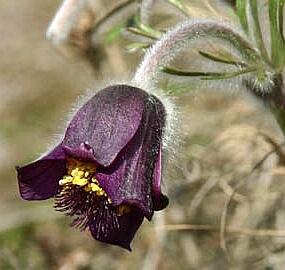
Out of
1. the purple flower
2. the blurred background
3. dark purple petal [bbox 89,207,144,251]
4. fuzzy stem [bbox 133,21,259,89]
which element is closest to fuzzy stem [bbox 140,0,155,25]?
the blurred background

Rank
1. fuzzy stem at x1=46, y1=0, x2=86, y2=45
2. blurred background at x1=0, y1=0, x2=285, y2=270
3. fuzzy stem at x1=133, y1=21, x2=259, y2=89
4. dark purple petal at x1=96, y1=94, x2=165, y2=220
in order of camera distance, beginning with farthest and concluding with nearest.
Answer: blurred background at x1=0, y1=0, x2=285, y2=270
fuzzy stem at x1=46, y1=0, x2=86, y2=45
fuzzy stem at x1=133, y1=21, x2=259, y2=89
dark purple petal at x1=96, y1=94, x2=165, y2=220

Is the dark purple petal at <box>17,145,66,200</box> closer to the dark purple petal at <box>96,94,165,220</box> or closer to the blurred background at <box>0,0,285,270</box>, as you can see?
the dark purple petal at <box>96,94,165,220</box>

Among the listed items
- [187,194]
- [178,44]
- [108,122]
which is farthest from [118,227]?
[187,194]

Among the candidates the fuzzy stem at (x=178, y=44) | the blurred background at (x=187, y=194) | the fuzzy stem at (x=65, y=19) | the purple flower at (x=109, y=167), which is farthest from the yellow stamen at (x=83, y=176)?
the fuzzy stem at (x=65, y=19)

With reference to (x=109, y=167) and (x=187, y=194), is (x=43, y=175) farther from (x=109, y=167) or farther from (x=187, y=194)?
(x=187, y=194)

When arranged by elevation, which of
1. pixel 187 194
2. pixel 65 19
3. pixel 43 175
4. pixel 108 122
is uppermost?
pixel 108 122

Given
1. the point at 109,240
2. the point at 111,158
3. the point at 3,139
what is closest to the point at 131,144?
the point at 111,158

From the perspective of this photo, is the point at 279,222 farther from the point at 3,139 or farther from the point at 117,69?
the point at 3,139
